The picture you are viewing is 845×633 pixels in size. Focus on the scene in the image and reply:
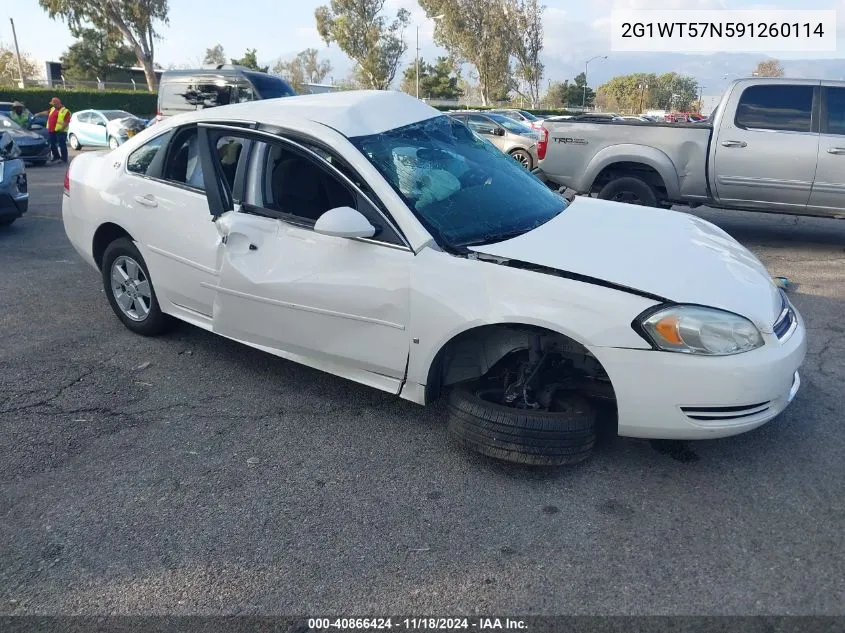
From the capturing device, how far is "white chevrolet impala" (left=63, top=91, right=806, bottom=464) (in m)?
3.00

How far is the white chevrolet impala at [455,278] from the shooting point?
2998mm

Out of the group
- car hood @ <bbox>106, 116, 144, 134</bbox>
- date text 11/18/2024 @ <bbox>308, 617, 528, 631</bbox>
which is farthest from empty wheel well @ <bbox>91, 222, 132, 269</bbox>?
car hood @ <bbox>106, 116, 144, 134</bbox>

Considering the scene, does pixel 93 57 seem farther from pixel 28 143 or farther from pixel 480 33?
pixel 28 143

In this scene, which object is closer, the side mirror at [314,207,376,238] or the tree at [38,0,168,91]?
the side mirror at [314,207,376,238]

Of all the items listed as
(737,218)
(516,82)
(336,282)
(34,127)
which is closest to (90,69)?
(516,82)

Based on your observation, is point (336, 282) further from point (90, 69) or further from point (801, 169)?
point (90, 69)

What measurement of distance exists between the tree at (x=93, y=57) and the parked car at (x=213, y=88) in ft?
156

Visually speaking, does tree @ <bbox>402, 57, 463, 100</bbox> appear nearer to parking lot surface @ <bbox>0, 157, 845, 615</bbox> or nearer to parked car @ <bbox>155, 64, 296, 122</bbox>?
parked car @ <bbox>155, 64, 296, 122</bbox>

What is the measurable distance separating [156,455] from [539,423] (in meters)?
1.90

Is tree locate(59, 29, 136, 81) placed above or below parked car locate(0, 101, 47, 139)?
above

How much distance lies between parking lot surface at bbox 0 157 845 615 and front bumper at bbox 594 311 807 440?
1.04ft

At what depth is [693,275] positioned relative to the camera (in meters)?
3.22

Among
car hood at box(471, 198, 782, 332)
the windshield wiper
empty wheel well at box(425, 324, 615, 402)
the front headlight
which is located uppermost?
the windshield wiper

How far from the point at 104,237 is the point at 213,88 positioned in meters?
11.2
